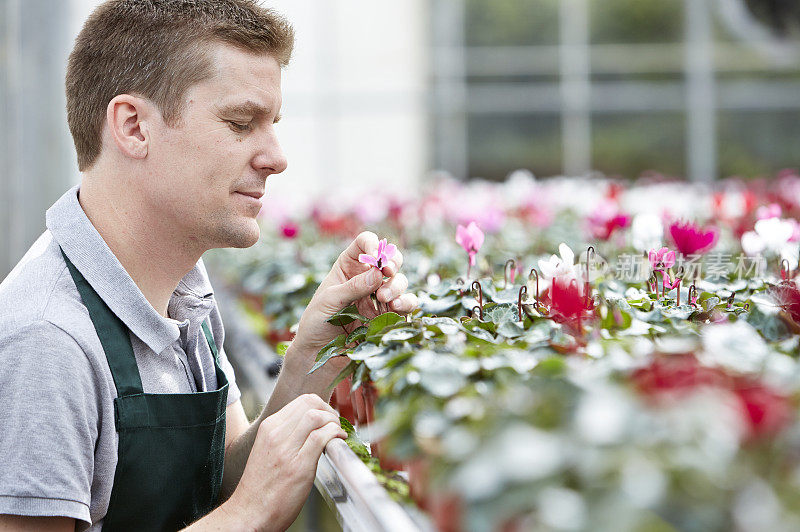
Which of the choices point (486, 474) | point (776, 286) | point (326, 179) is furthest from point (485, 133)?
point (486, 474)

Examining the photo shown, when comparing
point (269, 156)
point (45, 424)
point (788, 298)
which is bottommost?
point (45, 424)

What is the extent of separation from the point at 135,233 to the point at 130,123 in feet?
0.67

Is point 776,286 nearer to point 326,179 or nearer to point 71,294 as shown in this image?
point 71,294

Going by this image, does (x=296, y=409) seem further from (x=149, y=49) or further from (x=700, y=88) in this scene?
(x=700, y=88)

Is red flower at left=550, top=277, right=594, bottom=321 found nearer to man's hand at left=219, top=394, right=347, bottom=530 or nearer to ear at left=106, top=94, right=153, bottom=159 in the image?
man's hand at left=219, top=394, right=347, bottom=530

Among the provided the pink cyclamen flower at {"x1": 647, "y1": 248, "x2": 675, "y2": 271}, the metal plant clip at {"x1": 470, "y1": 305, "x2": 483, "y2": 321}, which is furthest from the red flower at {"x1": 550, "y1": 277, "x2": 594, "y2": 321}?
the pink cyclamen flower at {"x1": 647, "y1": 248, "x2": 675, "y2": 271}

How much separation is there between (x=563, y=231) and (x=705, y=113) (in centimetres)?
820

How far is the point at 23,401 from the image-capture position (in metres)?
1.46

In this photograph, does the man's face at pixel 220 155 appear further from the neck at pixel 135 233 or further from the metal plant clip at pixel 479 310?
the metal plant clip at pixel 479 310

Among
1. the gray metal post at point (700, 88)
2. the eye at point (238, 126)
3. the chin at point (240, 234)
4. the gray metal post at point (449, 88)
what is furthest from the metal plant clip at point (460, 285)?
the gray metal post at point (700, 88)

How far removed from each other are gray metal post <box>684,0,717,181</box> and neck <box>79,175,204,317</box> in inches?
431

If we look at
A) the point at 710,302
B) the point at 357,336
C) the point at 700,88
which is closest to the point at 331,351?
the point at 357,336

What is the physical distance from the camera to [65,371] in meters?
1.50

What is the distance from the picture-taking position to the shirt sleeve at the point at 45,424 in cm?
143
